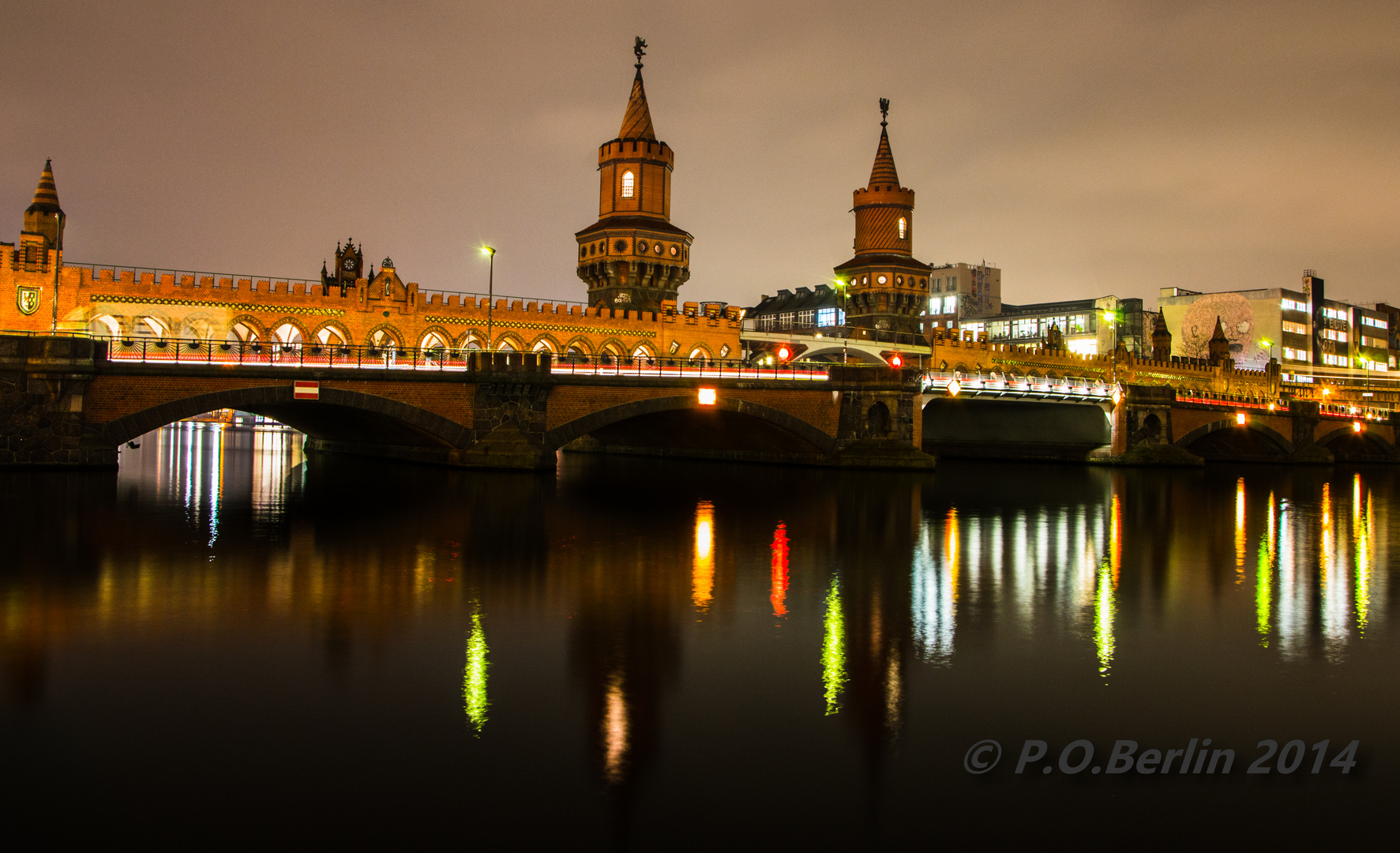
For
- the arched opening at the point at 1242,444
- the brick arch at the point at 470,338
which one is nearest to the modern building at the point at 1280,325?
the arched opening at the point at 1242,444

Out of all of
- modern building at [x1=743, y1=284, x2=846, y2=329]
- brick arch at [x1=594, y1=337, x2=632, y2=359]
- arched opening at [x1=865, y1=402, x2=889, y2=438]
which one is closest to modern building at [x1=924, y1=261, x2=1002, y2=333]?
modern building at [x1=743, y1=284, x2=846, y2=329]

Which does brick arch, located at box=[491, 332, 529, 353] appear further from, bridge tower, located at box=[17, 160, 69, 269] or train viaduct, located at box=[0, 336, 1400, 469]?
bridge tower, located at box=[17, 160, 69, 269]

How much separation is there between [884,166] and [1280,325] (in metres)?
72.3

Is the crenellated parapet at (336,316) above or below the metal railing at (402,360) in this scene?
above

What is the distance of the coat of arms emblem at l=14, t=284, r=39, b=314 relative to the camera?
163 ft

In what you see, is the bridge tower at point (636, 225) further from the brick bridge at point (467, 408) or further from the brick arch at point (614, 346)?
the brick bridge at point (467, 408)

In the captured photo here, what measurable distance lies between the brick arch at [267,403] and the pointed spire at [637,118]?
136ft

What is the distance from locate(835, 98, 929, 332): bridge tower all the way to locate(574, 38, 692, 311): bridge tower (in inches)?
831

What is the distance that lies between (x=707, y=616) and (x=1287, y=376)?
129083 millimetres

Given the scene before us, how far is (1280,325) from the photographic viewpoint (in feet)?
437

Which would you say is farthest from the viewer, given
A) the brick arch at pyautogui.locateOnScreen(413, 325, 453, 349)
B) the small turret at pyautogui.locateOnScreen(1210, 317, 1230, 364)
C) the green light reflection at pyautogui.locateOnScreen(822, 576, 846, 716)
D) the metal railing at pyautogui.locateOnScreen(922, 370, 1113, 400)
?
the small turret at pyautogui.locateOnScreen(1210, 317, 1230, 364)

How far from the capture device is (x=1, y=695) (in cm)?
1012

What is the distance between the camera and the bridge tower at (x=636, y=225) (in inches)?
2933

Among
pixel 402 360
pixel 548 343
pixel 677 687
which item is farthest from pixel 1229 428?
pixel 677 687
